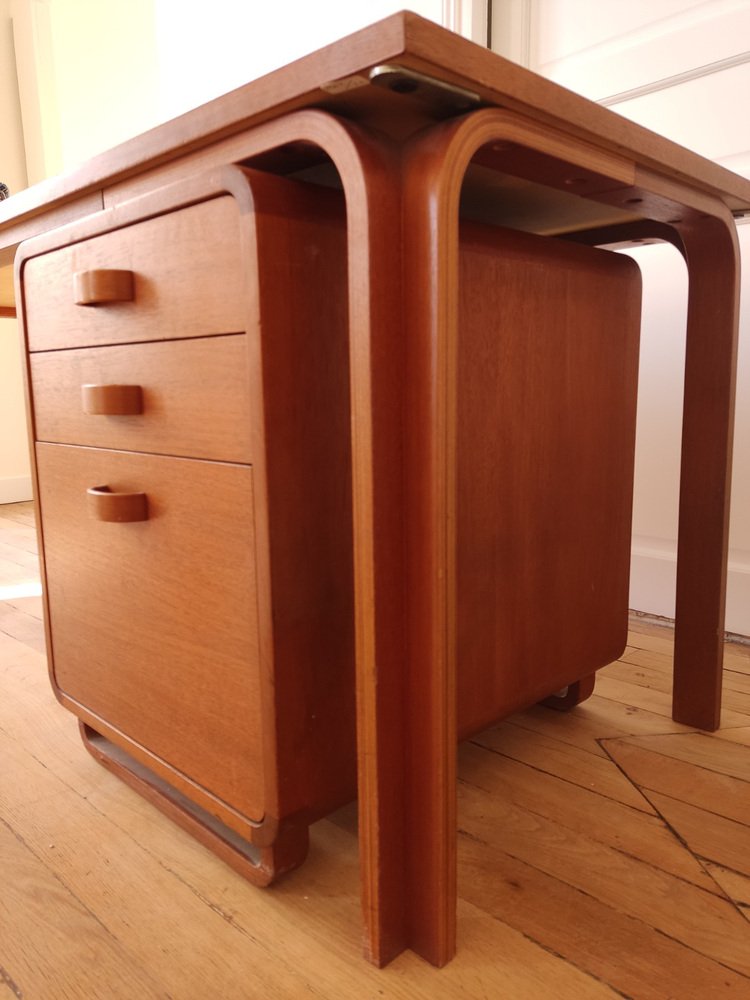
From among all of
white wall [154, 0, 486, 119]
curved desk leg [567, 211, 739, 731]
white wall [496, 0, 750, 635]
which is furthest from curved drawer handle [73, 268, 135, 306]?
white wall [154, 0, 486, 119]

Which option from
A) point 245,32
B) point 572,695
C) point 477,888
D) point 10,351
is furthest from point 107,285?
point 10,351

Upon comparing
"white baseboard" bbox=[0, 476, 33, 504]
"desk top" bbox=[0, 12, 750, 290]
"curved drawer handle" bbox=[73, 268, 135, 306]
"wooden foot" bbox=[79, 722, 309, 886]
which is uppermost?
"desk top" bbox=[0, 12, 750, 290]

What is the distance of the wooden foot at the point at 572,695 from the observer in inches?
43.2

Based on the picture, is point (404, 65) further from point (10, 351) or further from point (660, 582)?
point (10, 351)

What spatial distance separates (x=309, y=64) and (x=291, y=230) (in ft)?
0.39

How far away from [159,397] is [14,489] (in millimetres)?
2807

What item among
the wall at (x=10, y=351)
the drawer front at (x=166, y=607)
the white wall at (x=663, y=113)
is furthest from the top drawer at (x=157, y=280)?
the wall at (x=10, y=351)

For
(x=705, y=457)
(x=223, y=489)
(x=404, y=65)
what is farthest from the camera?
(x=705, y=457)

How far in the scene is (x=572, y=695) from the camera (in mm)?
1104

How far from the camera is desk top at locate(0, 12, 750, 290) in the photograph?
19.1 inches

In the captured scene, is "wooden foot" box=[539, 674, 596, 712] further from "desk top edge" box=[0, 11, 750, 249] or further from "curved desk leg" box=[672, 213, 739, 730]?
"desk top edge" box=[0, 11, 750, 249]

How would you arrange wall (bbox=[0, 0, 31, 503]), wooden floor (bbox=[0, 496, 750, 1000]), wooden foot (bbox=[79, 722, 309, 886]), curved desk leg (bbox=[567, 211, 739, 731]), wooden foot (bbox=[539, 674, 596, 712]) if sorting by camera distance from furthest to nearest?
wall (bbox=[0, 0, 31, 503]), wooden foot (bbox=[539, 674, 596, 712]), curved desk leg (bbox=[567, 211, 739, 731]), wooden foot (bbox=[79, 722, 309, 886]), wooden floor (bbox=[0, 496, 750, 1000])

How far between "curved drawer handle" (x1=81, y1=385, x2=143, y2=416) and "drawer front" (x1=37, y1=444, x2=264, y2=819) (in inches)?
1.9

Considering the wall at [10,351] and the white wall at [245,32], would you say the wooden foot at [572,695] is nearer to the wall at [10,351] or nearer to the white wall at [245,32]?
the white wall at [245,32]
